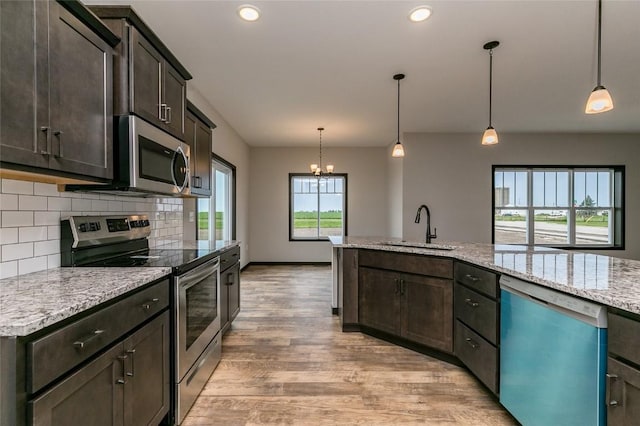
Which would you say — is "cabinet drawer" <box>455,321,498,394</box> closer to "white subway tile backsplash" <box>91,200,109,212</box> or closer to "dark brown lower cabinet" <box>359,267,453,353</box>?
"dark brown lower cabinet" <box>359,267,453,353</box>

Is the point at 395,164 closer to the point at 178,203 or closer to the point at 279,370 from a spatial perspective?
the point at 178,203

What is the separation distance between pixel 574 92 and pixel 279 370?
15.2ft

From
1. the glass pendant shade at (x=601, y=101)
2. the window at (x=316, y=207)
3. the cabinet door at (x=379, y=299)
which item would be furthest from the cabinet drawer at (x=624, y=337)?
the window at (x=316, y=207)

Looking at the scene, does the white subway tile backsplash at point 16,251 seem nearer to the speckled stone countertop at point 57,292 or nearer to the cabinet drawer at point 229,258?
the speckled stone countertop at point 57,292

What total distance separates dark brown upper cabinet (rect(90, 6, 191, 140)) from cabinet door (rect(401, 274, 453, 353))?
230 centimetres

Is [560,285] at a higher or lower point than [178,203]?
lower

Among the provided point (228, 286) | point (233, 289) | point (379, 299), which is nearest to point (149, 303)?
point (228, 286)

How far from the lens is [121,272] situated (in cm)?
159

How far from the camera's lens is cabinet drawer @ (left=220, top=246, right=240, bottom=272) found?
2.77 metres

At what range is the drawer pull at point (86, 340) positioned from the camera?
3.49ft

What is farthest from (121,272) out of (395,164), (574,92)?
(395,164)

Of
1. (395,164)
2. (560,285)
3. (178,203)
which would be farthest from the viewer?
(395,164)

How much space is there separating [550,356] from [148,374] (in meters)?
1.95

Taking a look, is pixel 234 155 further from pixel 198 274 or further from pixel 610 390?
pixel 610 390
